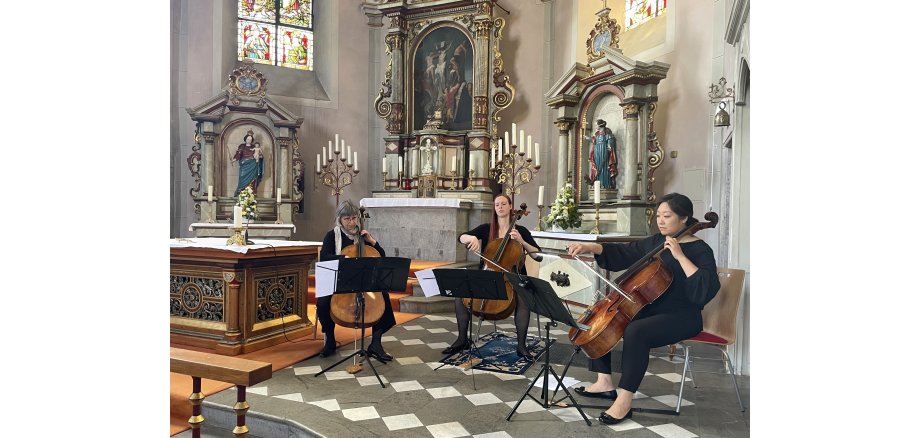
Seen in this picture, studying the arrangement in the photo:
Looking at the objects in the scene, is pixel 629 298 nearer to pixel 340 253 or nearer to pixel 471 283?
pixel 471 283

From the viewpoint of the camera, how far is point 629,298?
125 inches

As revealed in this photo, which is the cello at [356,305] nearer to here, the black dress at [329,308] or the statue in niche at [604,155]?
the black dress at [329,308]

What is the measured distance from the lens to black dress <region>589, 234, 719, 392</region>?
318 centimetres

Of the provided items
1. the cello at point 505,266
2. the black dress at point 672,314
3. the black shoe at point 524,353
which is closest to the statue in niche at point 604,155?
the cello at point 505,266

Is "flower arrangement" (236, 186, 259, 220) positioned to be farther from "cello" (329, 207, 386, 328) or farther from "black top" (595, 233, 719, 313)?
"black top" (595, 233, 719, 313)

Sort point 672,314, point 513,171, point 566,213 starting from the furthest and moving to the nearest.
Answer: point 513,171, point 566,213, point 672,314

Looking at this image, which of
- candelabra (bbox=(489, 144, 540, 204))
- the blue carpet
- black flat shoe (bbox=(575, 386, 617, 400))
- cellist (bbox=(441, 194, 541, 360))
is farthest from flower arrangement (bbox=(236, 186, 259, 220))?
black flat shoe (bbox=(575, 386, 617, 400))

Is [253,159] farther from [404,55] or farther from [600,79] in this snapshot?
[600,79]

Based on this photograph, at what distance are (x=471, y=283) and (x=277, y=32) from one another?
9.02 m

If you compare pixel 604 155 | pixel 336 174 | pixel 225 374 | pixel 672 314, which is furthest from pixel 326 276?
pixel 336 174

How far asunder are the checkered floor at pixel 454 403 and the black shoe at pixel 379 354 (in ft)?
0.21

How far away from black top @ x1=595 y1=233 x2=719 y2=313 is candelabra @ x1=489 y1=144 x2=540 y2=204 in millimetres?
3022

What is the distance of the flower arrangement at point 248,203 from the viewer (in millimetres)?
8922

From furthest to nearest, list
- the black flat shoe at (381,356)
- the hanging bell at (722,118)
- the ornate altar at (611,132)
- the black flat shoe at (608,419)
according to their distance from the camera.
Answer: the ornate altar at (611,132), the hanging bell at (722,118), the black flat shoe at (381,356), the black flat shoe at (608,419)
